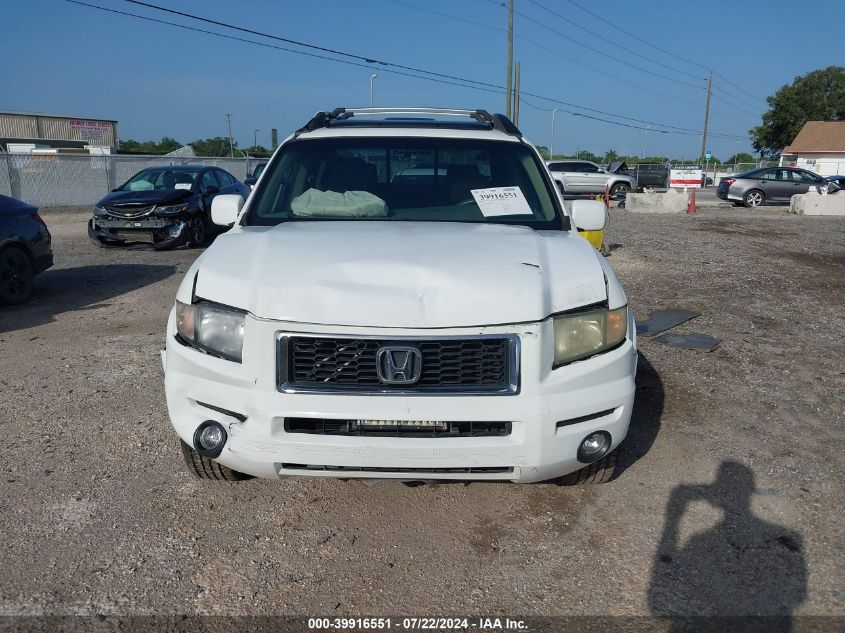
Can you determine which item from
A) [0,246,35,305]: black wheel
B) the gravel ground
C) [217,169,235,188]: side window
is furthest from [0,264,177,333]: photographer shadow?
[217,169,235,188]: side window

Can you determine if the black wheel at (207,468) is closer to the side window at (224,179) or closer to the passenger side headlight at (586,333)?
the passenger side headlight at (586,333)

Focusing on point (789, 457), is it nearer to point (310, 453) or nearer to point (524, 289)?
point (524, 289)

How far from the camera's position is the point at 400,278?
9.12ft

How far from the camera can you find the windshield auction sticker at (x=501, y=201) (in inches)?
153

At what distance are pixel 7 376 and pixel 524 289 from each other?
448cm

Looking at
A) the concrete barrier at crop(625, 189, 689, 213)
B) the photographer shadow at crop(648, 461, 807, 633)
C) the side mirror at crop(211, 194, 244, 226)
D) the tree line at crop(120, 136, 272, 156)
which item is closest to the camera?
the photographer shadow at crop(648, 461, 807, 633)

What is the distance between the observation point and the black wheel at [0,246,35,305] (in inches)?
310

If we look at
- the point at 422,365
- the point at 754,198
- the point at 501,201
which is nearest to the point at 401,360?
the point at 422,365

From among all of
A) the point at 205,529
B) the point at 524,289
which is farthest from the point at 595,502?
the point at 205,529

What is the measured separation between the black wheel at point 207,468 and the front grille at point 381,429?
63cm

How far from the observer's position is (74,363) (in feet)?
18.7

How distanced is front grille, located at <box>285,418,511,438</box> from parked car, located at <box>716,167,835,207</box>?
25908 mm

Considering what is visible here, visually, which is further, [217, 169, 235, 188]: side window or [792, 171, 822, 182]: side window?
[792, 171, 822, 182]: side window

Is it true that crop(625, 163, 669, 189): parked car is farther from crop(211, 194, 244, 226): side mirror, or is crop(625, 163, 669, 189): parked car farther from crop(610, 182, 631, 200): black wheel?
crop(211, 194, 244, 226): side mirror
